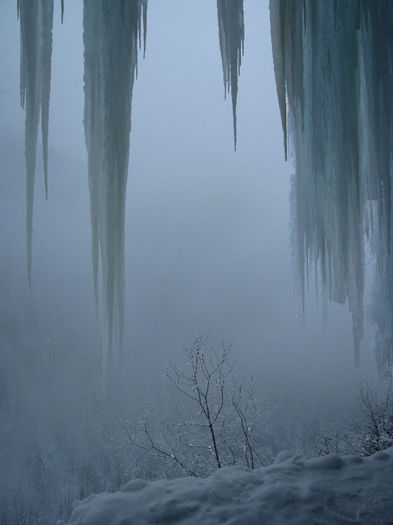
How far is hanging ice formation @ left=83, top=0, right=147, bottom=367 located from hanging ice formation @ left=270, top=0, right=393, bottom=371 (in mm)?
752

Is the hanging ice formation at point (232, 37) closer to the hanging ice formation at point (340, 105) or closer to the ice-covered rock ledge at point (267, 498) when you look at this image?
the hanging ice formation at point (340, 105)

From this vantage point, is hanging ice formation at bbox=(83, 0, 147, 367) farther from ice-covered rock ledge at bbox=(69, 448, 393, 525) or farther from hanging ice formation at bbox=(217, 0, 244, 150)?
ice-covered rock ledge at bbox=(69, 448, 393, 525)

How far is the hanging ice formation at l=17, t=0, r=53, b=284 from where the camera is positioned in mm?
1914

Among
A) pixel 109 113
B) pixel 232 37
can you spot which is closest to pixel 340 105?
pixel 232 37

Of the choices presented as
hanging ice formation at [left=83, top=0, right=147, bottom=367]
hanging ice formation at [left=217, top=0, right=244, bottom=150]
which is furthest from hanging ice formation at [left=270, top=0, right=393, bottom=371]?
hanging ice formation at [left=83, top=0, right=147, bottom=367]

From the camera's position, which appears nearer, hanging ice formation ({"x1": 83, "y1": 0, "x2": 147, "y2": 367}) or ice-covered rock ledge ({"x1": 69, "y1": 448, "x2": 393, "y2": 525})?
ice-covered rock ledge ({"x1": 69, "y1": 448, "x2": 393, "y2": 525})

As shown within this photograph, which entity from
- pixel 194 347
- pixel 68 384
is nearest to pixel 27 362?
pixel 68 384

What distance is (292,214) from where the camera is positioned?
306 cm

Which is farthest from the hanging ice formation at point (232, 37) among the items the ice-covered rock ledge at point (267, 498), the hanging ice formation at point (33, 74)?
the ice-covered rock ledge at point (267, 498)

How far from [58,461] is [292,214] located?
74472mm

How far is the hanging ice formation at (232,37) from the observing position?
6.70ft

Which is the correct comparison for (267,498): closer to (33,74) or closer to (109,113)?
(109,113)

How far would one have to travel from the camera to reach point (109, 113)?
6.31 ft

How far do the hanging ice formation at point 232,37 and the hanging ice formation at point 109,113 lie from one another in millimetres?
443
